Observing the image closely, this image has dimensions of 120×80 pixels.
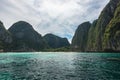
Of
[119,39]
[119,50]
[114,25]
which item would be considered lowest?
[119,50]

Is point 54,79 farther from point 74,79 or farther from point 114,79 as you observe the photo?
point 114,79

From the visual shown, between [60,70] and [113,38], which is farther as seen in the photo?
[113,38]

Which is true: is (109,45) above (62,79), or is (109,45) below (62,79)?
above

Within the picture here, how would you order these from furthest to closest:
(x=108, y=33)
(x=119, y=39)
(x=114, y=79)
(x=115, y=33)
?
(x=108, y=33) → (x=115, y=33) → (x=119, y=39) → (x=114, y=79)

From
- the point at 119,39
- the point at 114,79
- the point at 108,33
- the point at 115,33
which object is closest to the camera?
the point at 114,79

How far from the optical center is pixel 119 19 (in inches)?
6900

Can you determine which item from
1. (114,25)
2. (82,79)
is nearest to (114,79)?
(82,79)

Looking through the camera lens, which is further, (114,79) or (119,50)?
(119,50)

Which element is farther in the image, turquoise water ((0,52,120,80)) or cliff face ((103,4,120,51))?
cliff face ((103,4,120,51))

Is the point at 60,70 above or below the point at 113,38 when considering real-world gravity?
below

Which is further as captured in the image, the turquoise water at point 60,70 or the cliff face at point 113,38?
the cliff face at point 113,38

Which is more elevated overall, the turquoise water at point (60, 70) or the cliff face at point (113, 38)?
the cliff face at point (113, 38)

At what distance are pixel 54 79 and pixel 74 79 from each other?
12.0 feet

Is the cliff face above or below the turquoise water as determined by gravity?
above
